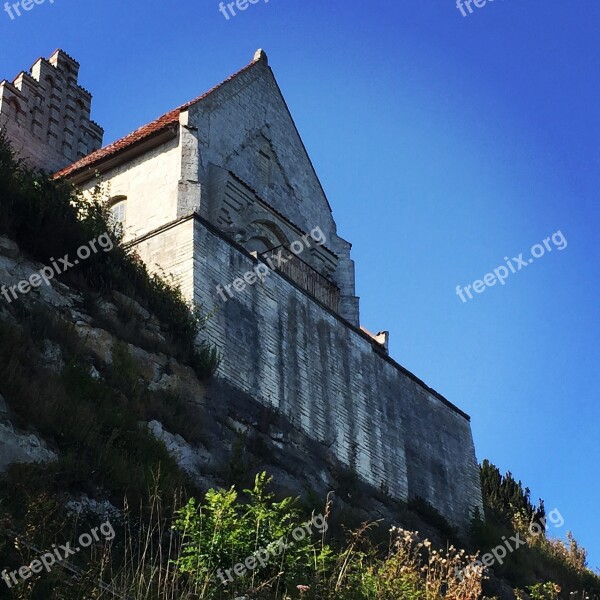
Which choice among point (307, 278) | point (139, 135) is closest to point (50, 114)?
point (139, 135)

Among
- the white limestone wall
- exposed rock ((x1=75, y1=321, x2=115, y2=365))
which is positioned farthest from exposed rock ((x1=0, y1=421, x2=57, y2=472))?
the white limestone wall

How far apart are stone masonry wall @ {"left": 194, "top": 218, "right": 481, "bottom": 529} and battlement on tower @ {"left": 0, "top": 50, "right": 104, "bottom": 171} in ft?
31.0

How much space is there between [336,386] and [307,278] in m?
2.73

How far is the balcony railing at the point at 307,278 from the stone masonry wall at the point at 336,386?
55 cm

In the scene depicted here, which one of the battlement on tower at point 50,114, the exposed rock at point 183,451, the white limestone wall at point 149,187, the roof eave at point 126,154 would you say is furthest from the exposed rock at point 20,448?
the battlement on tower at point 50,114

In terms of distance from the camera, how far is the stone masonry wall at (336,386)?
66.6 feet

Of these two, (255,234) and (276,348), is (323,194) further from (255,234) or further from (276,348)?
(276,348)

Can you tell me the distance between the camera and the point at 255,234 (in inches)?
941

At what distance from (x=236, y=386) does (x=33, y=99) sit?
13883 millimetres

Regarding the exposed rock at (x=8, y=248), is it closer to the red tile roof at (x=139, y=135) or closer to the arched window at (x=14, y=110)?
the red tile roof at (x=139, y=135)

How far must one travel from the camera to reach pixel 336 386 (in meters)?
22.1

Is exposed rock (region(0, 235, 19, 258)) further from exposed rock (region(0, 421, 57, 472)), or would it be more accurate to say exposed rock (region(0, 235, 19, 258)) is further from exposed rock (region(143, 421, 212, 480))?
exposed rock (region(0, 421, 57, 472))

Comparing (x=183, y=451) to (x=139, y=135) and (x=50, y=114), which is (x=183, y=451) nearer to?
(x=139, y=135)

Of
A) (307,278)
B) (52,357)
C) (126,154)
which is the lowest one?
(52,357)
